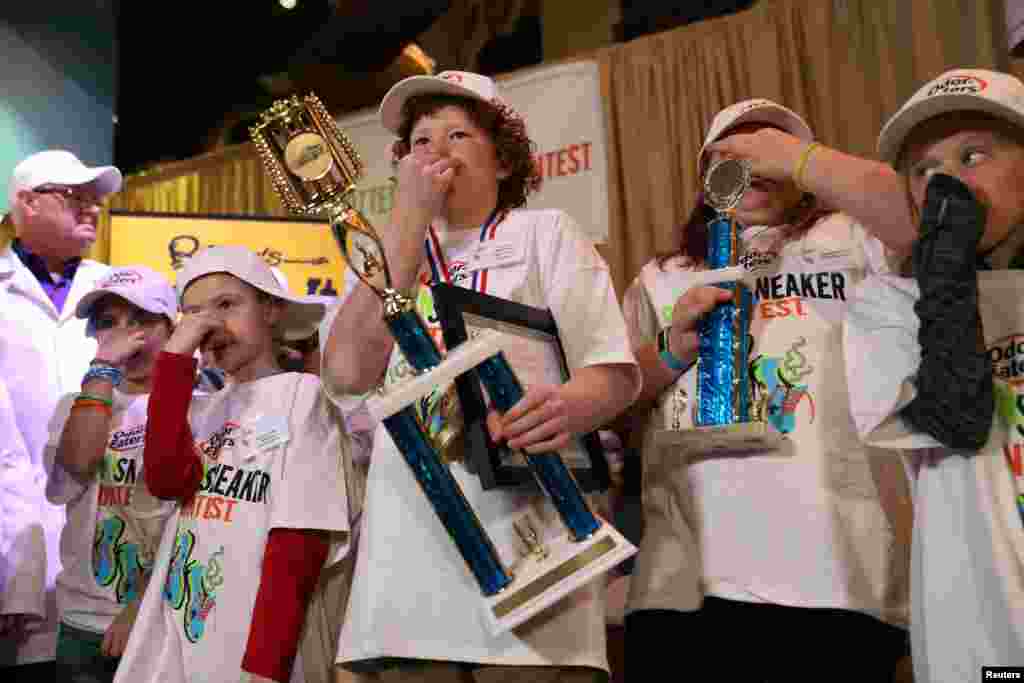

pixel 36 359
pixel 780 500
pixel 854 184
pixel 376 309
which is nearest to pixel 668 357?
pixel 780 500

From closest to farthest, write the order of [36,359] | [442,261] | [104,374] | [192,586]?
[442,261] → [192,586] → [104,374] → [36,359]

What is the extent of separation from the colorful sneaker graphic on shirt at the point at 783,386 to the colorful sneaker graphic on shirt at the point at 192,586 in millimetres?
1109

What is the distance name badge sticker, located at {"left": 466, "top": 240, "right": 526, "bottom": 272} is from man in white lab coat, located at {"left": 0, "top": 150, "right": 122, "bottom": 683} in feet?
5.76

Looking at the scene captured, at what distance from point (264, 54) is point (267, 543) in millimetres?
4326

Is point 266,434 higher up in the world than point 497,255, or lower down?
lower down

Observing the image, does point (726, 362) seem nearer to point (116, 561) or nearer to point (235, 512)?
point (235, 512)

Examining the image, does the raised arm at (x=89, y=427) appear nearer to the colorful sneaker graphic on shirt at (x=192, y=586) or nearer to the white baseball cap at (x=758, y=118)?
the colorful sneaker graphic on shirt at (x=192, y=586)

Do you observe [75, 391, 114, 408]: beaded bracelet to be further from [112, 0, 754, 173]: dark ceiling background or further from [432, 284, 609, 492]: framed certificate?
[112, 0, 754, 173]: dark ceiling background

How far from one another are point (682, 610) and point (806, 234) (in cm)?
76

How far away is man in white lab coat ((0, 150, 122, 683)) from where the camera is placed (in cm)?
269

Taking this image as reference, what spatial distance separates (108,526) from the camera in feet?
7.65

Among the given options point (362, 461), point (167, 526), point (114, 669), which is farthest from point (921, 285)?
point (114, 669)

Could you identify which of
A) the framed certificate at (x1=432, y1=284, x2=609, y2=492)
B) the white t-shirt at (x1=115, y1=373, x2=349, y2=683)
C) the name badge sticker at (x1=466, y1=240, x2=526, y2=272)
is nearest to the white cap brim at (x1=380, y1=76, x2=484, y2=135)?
the name badge sticker at (x1=466, y1=240, x2=526, y2=272)

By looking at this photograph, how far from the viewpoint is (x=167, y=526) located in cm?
211
